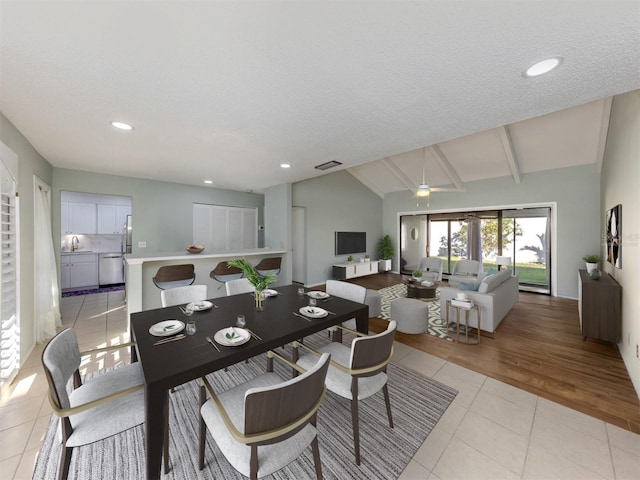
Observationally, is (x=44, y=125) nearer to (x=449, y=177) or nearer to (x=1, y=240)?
(x=1, y=240)

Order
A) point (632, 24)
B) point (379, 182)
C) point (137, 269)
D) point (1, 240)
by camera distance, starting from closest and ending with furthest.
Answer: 1. point (632, 24)
2. point (1, 240)
3. point (137, 269)
4. point (379, 182)

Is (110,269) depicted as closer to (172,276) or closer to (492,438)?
(172,276)

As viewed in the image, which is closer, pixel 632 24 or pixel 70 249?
pixel 632 24

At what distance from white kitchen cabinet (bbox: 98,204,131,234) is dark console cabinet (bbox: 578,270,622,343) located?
903 cm

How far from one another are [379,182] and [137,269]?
22.8 feet

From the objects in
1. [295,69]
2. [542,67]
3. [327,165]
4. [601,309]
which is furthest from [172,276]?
[601,309]

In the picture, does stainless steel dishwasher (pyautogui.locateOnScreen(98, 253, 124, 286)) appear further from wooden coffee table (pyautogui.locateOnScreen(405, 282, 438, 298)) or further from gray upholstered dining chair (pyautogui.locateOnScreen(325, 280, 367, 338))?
wooden coffee table (pyautogui.locateOnScreen(405, 282, 438, 298))

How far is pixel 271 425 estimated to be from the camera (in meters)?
1.06

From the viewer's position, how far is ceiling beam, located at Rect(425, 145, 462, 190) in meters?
5.57

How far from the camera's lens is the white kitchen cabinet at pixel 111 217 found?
6.04 metres

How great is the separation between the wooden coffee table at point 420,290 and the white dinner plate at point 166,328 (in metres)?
4.41

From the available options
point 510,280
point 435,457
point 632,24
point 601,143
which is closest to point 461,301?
point 510,280

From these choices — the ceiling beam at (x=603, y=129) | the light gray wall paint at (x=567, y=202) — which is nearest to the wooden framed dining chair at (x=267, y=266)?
the ceiling beam at (x=603, y=129)

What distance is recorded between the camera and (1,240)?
2109mm
